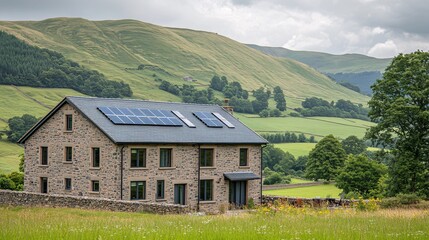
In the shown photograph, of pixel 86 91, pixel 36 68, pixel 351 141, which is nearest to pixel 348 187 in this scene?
pixel 351 141

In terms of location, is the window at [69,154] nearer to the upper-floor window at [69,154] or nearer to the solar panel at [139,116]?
the upper-floor window at [69,154]

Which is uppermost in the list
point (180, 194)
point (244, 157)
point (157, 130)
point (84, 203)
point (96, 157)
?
point (157, 130)

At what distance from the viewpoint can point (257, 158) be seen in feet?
177

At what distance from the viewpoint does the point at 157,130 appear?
1874 inches

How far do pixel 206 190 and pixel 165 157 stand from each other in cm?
505

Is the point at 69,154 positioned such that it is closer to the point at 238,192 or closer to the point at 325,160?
the point at 238,192

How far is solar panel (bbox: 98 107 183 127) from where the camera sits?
154 feet

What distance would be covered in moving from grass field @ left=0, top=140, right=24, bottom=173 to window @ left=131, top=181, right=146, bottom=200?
48.0 m

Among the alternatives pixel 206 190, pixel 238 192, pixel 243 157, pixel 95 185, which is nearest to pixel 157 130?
pixel 95 185

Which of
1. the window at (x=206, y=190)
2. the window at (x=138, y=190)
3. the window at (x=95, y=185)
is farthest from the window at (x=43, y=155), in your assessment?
the window at (x=206, y=190)

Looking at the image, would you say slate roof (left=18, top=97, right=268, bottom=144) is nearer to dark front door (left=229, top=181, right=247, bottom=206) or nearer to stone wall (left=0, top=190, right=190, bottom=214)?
dark front door (left=229, top=181, right=247, bottom=206)

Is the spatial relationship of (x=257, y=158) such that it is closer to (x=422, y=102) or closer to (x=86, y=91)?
(x=422, y=102)

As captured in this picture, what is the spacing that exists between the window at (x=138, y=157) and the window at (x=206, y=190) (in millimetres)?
6154

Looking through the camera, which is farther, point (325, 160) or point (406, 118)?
point (325, 160)
